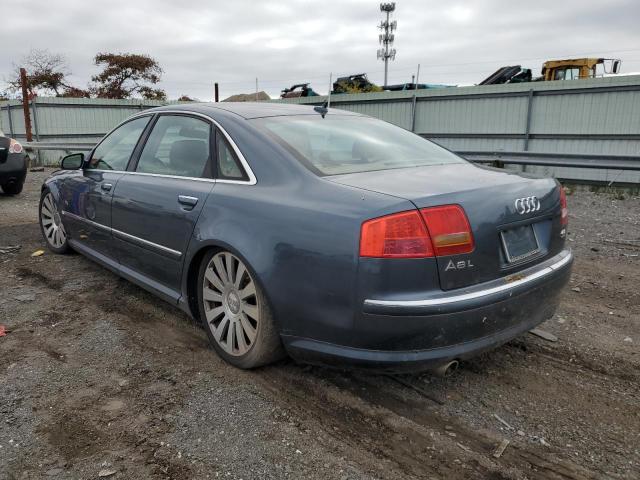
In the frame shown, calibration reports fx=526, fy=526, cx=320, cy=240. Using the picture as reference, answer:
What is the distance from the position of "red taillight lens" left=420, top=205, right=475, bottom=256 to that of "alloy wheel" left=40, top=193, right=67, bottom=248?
3977 mm

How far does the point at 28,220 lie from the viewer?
24.3 ft

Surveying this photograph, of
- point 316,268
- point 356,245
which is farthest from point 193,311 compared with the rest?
point 356,245

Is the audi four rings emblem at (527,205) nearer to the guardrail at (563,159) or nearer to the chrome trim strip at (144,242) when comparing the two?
the chrome trim strip at (144,242)

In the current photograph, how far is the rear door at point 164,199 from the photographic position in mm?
3191

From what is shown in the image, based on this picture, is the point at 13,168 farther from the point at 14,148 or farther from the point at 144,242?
the point at 144,242

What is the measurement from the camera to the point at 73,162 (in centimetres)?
466

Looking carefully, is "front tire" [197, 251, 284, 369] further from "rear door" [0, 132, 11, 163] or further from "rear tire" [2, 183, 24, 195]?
"rear tire" [2, 183, 24, 195]

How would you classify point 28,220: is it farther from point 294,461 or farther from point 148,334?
point 294,461

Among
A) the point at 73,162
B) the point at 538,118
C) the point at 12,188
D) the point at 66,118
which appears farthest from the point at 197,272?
the point at 66,118

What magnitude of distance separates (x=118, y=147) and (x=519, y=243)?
10.5ft

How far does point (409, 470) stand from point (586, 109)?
13.7 metres

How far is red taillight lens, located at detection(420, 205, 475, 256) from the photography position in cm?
227

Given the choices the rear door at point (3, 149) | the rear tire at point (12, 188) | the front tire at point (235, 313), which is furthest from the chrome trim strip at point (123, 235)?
the rear tire at point (12, 188)

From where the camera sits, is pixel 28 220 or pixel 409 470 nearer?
pixel 409 470
